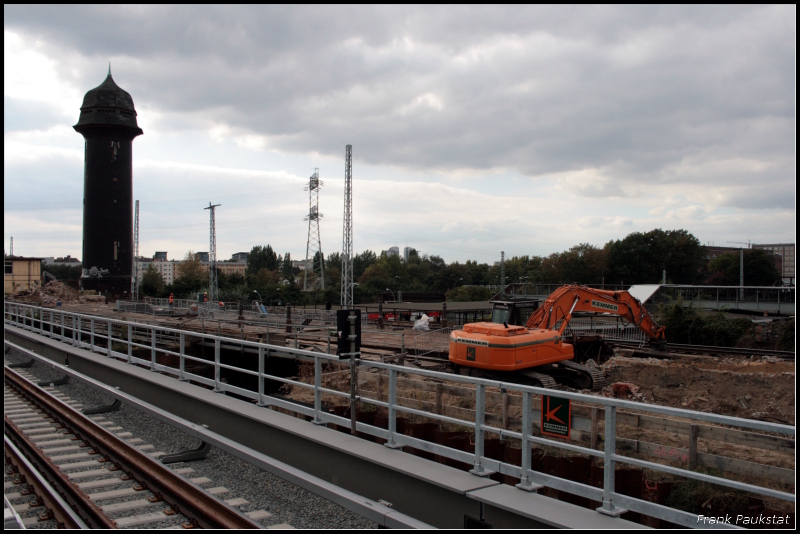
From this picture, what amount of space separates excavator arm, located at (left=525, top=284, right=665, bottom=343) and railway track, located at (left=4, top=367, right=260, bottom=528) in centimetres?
1418

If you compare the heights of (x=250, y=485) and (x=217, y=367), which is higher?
(x=217, y=367)

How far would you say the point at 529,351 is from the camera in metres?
17.2

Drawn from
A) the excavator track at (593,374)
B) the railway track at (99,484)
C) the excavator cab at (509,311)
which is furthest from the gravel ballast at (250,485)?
the excavator track at (593,374)

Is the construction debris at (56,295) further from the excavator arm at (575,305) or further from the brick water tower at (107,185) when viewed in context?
the excavator arm at (575,305)

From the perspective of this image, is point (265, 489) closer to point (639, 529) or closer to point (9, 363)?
point (639, 529)

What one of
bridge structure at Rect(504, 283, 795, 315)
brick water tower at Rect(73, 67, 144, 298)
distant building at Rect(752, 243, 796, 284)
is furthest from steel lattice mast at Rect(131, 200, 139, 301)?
distant building at Rect(752, 243, 796, 284)

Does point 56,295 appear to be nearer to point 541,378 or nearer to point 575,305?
point 575,305

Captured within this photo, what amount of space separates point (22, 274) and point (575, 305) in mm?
67971

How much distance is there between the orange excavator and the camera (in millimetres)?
16766

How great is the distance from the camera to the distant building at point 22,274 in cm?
6625

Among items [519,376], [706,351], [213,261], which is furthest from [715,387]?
[213,261]

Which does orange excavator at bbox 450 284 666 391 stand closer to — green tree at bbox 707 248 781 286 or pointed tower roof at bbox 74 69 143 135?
pointed tower roof at bbox 74 69 143 135

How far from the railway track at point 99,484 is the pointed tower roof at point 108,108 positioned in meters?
60.7

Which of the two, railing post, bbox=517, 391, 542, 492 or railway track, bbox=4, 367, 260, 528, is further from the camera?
railway track, bbox=4, 367, 260, 528
